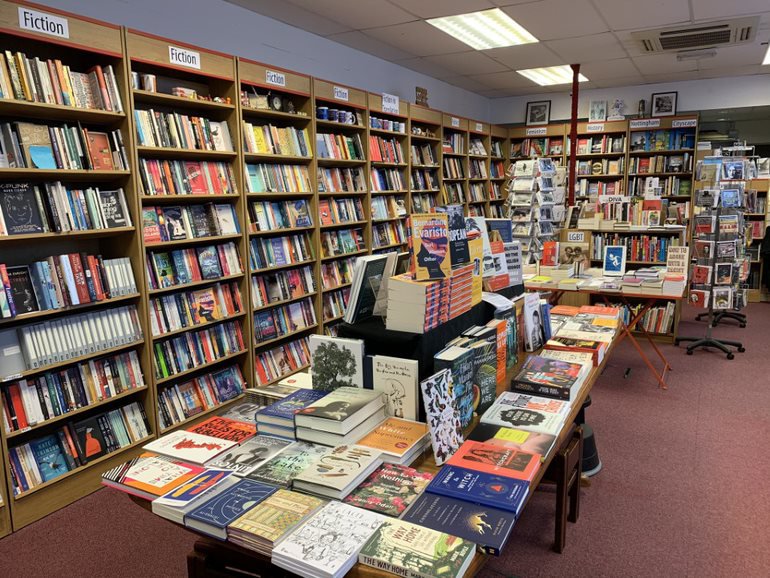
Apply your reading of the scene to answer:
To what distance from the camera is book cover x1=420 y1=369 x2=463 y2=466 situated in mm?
1717

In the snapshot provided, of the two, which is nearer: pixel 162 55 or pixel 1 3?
pixel 1 3

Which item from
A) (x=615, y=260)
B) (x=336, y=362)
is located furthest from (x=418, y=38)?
(x=336, y=362)

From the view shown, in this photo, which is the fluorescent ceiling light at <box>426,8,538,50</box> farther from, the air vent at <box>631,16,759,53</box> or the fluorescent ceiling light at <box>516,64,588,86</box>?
the fluorescent ceiling light at <box>516,64,588,86</box>

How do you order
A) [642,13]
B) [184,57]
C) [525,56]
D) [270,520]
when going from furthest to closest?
[525,56] → [642,13] → [184,57] → [270,520]

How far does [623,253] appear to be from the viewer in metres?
5.48

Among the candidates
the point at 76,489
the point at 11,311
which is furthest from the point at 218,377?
the point at 11,311

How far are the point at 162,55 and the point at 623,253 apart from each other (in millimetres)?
4439

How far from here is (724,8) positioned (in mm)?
4746

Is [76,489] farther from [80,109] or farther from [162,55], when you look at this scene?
[162,55]

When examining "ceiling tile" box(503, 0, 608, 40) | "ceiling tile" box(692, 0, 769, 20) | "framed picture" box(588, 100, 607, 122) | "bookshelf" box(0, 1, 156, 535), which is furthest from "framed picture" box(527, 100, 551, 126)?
"bookshelf" box(0, 1, 156, 535)

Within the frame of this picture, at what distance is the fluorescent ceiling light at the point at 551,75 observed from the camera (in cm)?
725

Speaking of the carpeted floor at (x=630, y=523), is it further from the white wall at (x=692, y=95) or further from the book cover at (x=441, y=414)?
the white wall at (x=692, y=95)

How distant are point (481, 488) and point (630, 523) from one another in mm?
1666

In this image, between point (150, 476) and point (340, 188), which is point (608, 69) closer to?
point (340, 188)
